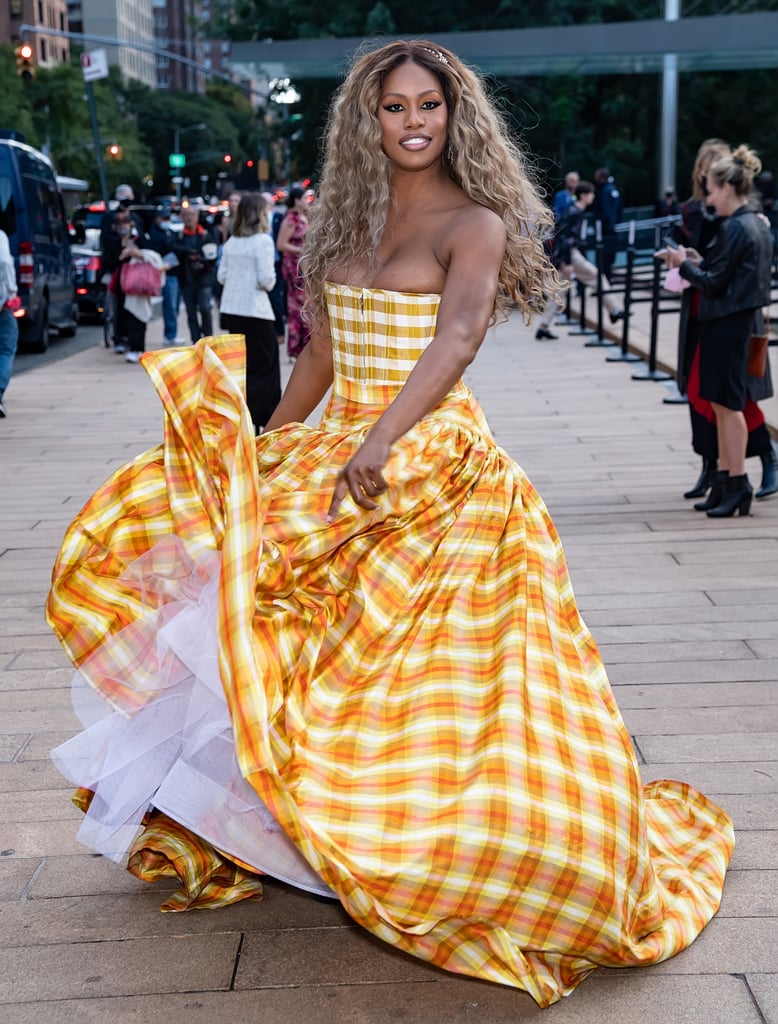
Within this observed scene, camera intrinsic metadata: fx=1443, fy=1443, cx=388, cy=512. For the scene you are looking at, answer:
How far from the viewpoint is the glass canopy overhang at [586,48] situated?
83.1 ft

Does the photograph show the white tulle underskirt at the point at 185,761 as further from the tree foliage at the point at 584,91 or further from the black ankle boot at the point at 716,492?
the tree foliage at the point at 584,91

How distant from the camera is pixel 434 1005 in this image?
285 centimetres

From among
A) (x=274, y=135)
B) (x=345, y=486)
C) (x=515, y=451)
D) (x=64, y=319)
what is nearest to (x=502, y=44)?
(x=64, y=319)

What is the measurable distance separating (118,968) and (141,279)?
563 inches

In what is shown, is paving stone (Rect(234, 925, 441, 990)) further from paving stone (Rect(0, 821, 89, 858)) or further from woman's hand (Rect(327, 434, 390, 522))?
woman's hand (Rect(327, 434, 390, 522))

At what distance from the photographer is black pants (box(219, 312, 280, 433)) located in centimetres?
1031

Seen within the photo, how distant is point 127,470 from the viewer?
10.5ft

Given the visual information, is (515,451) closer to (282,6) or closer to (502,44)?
(502,44)

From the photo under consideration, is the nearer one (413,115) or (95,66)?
(413,115)

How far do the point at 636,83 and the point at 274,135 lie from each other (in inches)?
445

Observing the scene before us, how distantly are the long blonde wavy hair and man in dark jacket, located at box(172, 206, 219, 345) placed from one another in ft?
44.4

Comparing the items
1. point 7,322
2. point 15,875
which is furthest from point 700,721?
point 7,322

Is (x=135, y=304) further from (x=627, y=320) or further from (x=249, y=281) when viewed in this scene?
(x=249, y=281)

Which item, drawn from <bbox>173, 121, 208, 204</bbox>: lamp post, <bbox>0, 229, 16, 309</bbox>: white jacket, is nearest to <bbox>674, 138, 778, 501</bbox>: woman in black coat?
<bbox>0, 229, 16, 309</bbox>: white jacket
